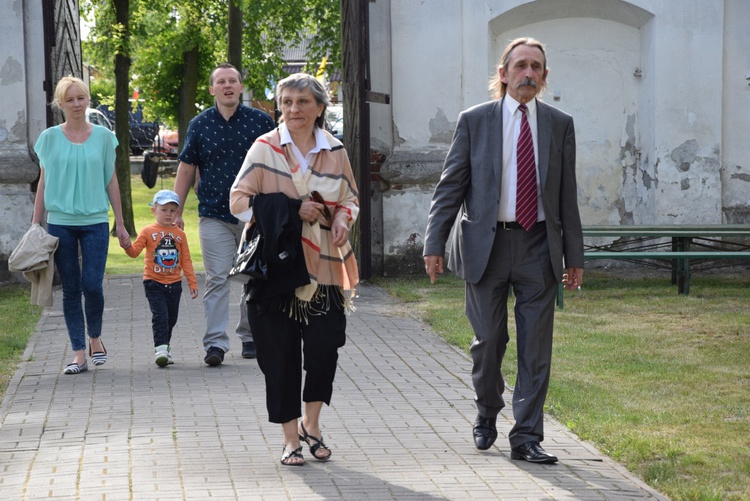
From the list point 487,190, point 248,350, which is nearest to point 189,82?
point 248,350

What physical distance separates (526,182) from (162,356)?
Result: 3.43 meters

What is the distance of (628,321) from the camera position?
1016 cm

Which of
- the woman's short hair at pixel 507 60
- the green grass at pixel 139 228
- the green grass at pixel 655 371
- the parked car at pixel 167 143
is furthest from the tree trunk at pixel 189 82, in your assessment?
the woman's short hair at pixel 507 60

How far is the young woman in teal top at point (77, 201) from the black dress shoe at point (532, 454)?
337 cm

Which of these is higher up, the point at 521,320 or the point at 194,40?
the point at 194,40

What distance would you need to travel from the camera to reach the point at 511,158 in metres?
5.55

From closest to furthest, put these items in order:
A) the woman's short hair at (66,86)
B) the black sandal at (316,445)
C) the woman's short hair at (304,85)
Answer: the woman's short hair at (304,85)
the black sandal at (316,445)
the woman's short hair at (66,86)

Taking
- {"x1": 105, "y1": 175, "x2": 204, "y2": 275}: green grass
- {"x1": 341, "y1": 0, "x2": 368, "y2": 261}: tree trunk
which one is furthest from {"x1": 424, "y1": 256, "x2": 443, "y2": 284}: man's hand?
{"x1": 105, "y1": 175, "x2": 204, "y2": 275}: green grass

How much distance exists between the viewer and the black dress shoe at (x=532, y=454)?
538 cm

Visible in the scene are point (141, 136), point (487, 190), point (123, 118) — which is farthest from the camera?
point (141, 136)

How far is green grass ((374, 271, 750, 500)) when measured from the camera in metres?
5.50

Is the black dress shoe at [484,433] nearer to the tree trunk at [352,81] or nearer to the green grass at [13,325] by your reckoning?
the green grass at [13,325]

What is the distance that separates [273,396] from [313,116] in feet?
4.30

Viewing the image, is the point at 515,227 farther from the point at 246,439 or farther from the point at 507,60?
the point at 246,439
